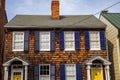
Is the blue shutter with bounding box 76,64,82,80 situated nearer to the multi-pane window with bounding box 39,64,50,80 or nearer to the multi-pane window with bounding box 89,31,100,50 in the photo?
the multi-pane window with bounding box 89,31,100,50

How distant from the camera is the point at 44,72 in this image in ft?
74.0

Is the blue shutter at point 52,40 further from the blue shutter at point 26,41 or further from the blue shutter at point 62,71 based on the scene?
the blue shutter at point 26,41

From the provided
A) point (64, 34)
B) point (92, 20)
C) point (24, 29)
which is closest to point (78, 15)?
point (92, 20)

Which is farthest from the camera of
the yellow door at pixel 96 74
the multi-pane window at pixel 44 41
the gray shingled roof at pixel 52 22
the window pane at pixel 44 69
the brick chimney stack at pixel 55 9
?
the brick chimney stack at pixel 55 9

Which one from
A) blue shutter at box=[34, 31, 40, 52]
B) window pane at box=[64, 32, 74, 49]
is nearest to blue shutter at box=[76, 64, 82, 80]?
window pane at box=[64, 32, 74, 49]

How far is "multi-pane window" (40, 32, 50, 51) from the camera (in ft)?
75.6

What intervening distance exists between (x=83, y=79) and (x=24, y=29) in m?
6.83

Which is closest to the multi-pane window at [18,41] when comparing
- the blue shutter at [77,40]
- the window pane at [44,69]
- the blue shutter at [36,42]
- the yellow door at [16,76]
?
the blue shutter at [36,42]

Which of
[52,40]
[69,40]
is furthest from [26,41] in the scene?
[69,40]

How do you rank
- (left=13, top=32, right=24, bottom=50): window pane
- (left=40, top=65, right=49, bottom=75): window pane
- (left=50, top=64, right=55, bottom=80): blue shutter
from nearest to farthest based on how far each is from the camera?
(left=50, top=64, right=55, bottom=80): blue shutter, (left=40, top=65, right=49, bottom=75): window pane, (left=13, top=32, right=24, bottom=50): window pane

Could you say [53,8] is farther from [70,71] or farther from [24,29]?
[70,71]

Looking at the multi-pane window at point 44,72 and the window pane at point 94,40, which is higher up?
the window pane at point 94,40

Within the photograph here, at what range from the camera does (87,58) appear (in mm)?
22875

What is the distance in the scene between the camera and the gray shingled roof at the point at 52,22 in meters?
23.2
